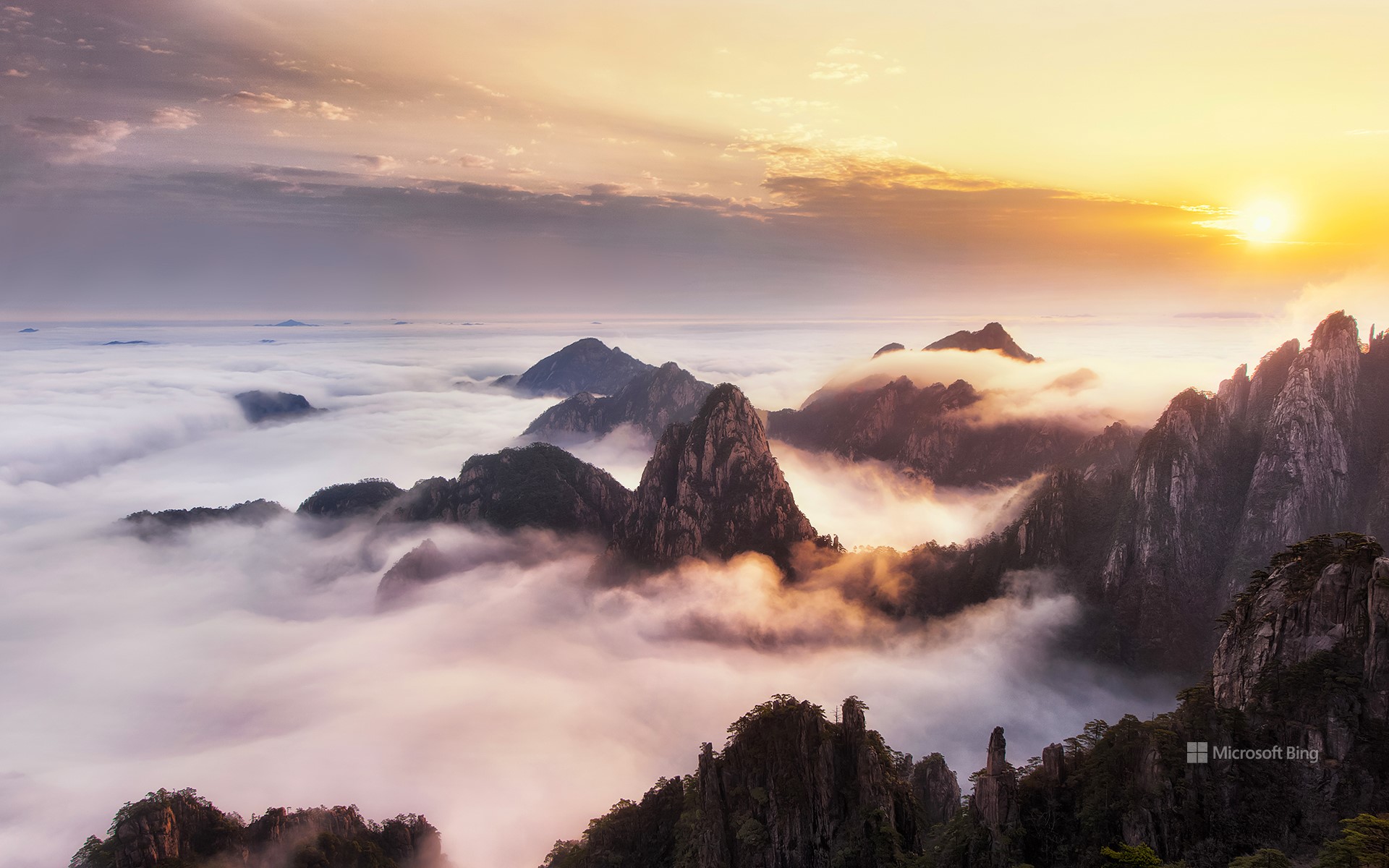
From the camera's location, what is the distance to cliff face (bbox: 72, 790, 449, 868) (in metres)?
60.7

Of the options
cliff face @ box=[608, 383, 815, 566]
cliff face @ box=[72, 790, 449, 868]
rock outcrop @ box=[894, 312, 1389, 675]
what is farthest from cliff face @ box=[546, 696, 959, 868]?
cliff face @ box=[608, 383, 815, 566]

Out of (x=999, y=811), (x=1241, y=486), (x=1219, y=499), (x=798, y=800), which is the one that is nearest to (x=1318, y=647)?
(x=999, y=811)

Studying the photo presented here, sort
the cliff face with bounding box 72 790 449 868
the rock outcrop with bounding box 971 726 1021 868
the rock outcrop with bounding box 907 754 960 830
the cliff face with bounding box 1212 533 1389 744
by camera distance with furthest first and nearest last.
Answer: the rock outcrop with bounding box 907 754 960 830 → the cliff face with bounding box 72 790 449 868 → the rock outcrop with bounding box 971 726 1021 868 → the cliff face with bounding box 1212 533 1389 744

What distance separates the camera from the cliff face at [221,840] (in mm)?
60656

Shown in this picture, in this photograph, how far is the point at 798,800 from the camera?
187 ft

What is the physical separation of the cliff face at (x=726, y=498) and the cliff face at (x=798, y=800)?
114683 millimetres

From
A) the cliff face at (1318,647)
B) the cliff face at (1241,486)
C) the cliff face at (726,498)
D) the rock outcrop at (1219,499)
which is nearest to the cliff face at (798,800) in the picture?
the cliff face at (1318,647)

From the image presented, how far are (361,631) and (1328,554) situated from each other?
680 feet

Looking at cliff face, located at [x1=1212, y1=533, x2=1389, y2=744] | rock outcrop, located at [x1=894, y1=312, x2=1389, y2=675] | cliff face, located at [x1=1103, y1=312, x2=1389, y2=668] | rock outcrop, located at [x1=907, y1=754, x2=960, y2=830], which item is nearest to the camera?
cliff face, located at [x1=1212, y1=533, x2=1389, y2=744]

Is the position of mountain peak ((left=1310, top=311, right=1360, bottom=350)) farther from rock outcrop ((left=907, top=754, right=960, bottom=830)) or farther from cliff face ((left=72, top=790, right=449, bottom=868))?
cliff face ((left=72, top=790, right=449, bottom=868))

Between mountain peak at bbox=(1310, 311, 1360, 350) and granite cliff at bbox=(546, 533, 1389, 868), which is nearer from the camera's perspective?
granite cliff at bbox=(546, 533, 1389, 868)

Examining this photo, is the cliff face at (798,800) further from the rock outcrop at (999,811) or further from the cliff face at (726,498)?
A: the cliff face at (726,498)

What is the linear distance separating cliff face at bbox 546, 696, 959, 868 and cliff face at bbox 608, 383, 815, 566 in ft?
376

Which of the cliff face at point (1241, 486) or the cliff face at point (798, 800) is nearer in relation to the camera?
the cliff face at point (798, 800)
